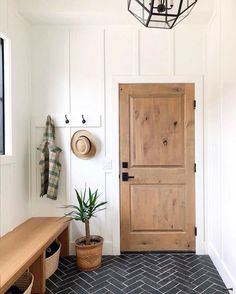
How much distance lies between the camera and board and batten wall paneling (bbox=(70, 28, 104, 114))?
10.4 feet

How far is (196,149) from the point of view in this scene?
3.13 m

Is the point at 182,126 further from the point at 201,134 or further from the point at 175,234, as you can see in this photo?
the point at 175,234

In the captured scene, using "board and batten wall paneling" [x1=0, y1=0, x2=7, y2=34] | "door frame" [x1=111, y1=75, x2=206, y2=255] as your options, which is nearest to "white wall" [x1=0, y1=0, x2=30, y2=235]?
"board and batten wall paneling" [x1=0, y1=0, x2=7, y2=34]

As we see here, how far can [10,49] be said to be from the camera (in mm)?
2752

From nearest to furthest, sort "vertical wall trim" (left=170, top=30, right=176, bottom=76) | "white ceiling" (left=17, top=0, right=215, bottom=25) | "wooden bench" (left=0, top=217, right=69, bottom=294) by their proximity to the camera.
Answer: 1. "wooden bench" (left=0, top=217, right=69, bottom=294)
2. "white ceiling" (left=17, top=0, right=215, bottom=25)
3. "vertical wall trim" (left=170, top=30, right=176, bottom=76)

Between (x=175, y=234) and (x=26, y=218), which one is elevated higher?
(x=26, y=218)

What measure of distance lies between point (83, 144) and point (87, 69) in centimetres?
92

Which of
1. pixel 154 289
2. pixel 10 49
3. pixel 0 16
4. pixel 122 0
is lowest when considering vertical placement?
pixel 154 289

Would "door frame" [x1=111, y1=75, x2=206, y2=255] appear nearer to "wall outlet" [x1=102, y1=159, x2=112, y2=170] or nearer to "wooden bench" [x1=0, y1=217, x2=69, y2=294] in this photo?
"wall outlet" [x1=102, y1=159, x2=112, y2=170]

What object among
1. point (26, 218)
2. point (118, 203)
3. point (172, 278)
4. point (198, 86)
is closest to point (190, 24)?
point (198, 86)

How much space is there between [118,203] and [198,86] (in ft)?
5.60

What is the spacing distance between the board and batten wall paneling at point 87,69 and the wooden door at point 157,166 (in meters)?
0.33

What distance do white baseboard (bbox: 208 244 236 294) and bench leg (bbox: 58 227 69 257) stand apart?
169 centimetres

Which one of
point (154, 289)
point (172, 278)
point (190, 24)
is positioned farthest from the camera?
point (190, 24)
